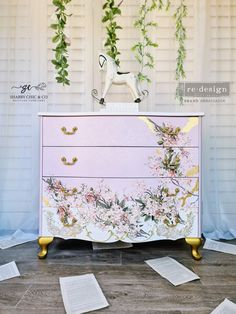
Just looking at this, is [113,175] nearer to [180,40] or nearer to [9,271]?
[9,271]

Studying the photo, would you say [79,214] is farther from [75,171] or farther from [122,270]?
[122,270]

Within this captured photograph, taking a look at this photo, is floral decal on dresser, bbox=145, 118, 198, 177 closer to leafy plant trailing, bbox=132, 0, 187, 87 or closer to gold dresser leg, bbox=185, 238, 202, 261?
gold dresser leg, bbox=185, 238, 202, 261

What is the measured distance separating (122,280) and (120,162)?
619 millimetres

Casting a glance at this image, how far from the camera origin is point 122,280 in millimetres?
1374

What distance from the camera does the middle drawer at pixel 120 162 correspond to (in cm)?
155

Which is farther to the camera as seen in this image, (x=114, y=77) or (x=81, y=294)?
(x=114, y=77)

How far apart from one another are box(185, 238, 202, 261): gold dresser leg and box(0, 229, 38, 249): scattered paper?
1091mm

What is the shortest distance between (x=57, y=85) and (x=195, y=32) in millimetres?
1094

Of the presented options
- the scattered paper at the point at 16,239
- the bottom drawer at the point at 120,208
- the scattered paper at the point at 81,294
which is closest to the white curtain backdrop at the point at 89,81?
the scattered paper at the point at 16,239

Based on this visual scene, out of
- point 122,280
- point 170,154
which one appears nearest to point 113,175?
point 170,154

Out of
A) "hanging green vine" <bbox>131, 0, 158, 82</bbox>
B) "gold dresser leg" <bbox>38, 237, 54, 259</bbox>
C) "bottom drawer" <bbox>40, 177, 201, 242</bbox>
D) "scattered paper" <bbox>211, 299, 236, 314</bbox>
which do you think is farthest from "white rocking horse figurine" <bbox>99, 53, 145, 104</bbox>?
"scattered paper" <bbox>211, 299, 236, 314</bbox>

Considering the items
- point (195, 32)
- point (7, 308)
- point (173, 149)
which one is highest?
point (195, 32)

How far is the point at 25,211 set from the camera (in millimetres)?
2027

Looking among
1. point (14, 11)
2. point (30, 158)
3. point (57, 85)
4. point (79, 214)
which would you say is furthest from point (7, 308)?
→ point (14, 11)
